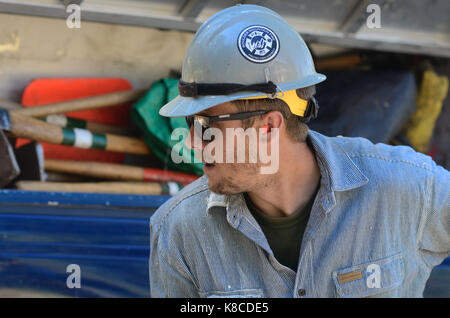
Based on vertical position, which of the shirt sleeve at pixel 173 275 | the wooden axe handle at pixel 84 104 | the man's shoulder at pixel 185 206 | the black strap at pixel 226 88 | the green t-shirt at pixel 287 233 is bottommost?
the shirt sleeve at pixel 173 275

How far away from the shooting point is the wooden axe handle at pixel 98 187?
3.18m

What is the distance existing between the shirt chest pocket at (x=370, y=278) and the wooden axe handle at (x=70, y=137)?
2035 mm

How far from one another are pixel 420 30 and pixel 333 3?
2.27 feet

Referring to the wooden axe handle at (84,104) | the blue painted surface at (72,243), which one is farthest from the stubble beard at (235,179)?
the wooden axe handle at (84,104)

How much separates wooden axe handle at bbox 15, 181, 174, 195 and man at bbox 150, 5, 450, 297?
1.42 m

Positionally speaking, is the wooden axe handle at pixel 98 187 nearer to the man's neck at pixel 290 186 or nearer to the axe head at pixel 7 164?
the axe head at pixel 7 164

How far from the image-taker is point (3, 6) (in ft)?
10.6

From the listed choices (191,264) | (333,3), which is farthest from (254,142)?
(333,3)

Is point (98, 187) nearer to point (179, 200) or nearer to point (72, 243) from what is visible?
point (72, 243)

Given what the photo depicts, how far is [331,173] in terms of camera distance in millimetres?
1878

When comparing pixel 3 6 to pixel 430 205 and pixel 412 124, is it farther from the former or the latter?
pixel 412 124

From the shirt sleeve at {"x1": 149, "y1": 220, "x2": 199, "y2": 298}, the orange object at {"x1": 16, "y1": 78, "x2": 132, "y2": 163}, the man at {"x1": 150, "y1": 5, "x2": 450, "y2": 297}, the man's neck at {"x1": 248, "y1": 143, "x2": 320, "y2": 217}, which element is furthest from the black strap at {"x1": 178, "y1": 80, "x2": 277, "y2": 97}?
the orange object at {"x1": 16, "y1": 78, "x2": 132, "y2": 163}

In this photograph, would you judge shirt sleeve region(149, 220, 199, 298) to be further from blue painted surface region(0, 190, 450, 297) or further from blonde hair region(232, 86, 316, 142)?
blue painted surface region(0, 190, 450, 297)

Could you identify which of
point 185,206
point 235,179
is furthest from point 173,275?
point 235,179
